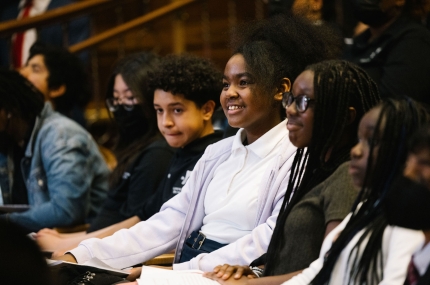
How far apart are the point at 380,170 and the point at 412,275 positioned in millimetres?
261

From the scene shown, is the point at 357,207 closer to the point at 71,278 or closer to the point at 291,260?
the point at 291,260

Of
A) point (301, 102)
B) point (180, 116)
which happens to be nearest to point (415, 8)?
point (180, 116)

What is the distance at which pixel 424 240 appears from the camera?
1704 mm

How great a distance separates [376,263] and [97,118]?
3.66 meters

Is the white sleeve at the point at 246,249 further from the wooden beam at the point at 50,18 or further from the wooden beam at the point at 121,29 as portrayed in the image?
the wooden beam at the point at 121,29

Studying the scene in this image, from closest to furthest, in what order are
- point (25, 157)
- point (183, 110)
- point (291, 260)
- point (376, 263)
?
point (376, 263) → point (291, 260) → point (183, 110) → point (25, 157)

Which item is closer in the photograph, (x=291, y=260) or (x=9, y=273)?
(x=9, y=273)

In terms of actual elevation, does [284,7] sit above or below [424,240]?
above

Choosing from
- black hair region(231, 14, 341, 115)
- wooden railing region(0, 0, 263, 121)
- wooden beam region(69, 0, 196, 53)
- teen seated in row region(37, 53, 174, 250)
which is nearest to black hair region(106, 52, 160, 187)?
teen seated in row region(37, 53, 174, 250)

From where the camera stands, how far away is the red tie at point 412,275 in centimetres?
Result: 171

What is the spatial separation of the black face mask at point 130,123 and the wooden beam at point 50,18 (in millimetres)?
1248

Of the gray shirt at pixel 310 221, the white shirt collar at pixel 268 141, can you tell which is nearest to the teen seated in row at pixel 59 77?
the white shirt collar at pixel 268 141

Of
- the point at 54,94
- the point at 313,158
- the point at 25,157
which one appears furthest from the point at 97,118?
the point at 313,158

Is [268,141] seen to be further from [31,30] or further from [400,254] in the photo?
[31,30]
